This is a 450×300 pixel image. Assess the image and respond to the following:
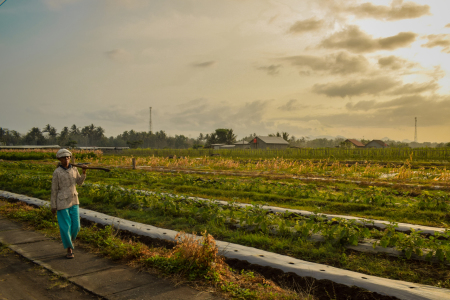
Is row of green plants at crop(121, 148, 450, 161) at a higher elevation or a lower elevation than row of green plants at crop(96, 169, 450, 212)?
higher

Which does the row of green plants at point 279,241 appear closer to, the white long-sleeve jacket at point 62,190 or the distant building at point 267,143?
the white long-sleeve jacket at point 62,190

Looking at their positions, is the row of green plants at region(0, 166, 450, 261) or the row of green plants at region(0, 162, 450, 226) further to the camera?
the row of green plants at region(0, 162, 450, 226)

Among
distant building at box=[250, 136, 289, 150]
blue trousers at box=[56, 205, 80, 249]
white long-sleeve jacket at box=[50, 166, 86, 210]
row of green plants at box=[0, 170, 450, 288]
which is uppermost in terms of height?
distant building at box=[250, 136, 289, 150]

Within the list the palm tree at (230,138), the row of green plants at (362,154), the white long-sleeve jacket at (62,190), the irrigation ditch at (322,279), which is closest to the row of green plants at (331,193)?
the irrigation ditch at (322,279)

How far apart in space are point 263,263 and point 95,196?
25.1 feet

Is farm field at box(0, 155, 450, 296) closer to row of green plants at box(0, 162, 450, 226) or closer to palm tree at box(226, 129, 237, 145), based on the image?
row of green plants at box(0, 162, 450, 226)

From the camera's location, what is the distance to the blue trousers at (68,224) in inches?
208

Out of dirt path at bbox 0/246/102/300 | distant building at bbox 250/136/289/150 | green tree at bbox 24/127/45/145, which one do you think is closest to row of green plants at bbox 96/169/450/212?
dirt path at bbox 0/246/102/300

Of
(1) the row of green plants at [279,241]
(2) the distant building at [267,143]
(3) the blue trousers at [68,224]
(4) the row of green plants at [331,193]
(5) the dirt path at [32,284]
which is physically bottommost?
(5) the dirt path at [32,284]

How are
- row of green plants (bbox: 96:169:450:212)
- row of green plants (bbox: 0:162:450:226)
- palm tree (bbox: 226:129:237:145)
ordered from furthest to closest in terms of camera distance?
palm tree (bbox: 226:129:237:145) < row of green plants (bbox: 96:169:450:212) < row of green plants (bbox: 0:162:450:226)

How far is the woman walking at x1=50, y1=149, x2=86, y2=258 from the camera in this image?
5.31 metres

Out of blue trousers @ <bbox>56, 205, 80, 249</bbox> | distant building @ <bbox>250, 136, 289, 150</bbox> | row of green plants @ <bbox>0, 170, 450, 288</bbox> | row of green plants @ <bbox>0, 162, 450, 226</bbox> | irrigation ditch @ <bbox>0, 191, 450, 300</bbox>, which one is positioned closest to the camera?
irrigation ditch @ <bbox>0, 191, 450, 300</bbox>

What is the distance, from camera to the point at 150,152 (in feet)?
167

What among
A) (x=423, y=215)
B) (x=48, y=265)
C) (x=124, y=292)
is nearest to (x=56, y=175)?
(x=48, y=265)
